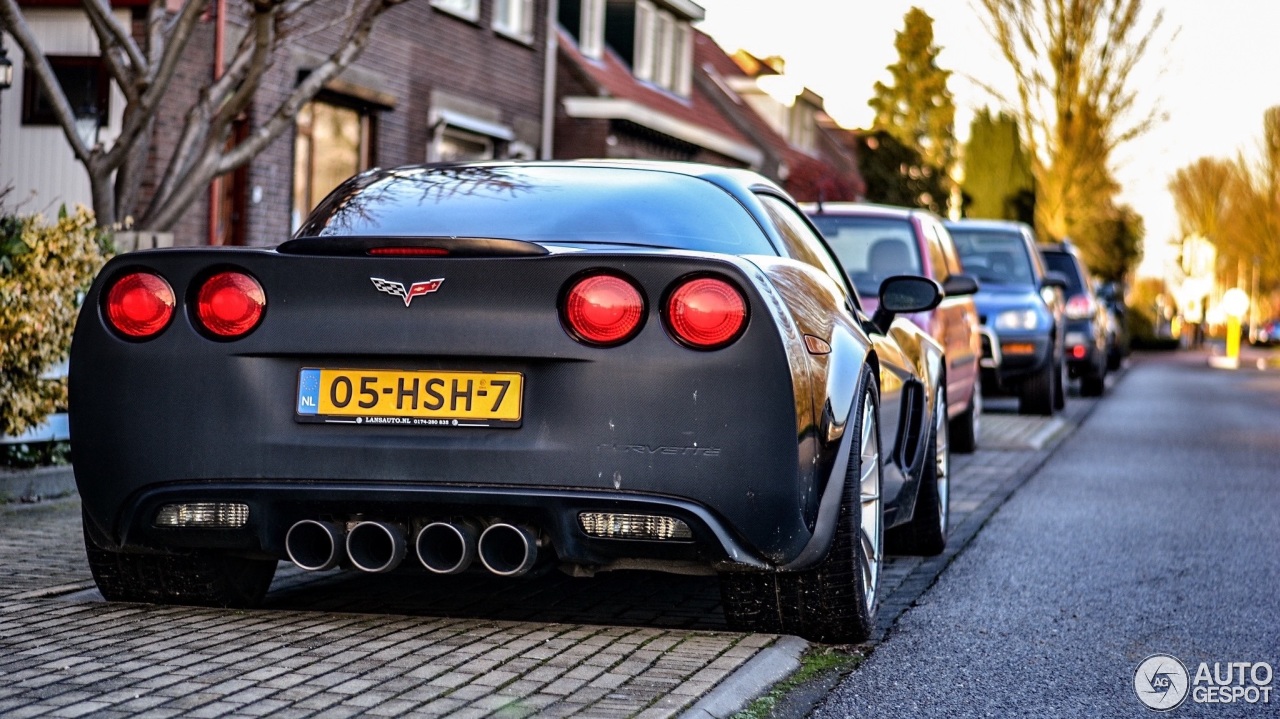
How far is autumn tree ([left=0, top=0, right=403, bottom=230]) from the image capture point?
33.2 feet

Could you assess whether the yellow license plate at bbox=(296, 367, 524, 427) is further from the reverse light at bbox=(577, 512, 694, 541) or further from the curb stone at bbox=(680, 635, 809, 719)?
the curb stone at bbox=(680, 635, 809, 719)

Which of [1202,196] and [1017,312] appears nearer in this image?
[1017,312]

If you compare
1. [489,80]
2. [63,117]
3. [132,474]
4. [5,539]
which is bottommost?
[5,539]

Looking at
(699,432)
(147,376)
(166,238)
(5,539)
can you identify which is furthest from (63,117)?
(699,432)

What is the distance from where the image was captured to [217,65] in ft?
53.3

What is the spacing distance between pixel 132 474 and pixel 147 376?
26cm

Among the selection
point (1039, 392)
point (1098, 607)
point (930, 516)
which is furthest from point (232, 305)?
point (1039, 392)

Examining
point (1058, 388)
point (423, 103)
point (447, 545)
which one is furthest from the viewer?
point (423, 103)

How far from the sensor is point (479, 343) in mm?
4676

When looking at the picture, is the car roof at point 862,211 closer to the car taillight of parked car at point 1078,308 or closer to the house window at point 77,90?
the house window at point 77,90

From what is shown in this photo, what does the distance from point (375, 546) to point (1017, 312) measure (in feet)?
41.7

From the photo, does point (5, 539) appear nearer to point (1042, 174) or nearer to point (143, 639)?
point (143, 639)

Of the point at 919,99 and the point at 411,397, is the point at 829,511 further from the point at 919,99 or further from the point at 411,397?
the point at 919,99

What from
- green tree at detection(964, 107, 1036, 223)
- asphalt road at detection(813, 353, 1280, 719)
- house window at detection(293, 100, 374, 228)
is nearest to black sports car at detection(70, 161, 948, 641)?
asphalt road at detection(813, 353, 1280, 719)
